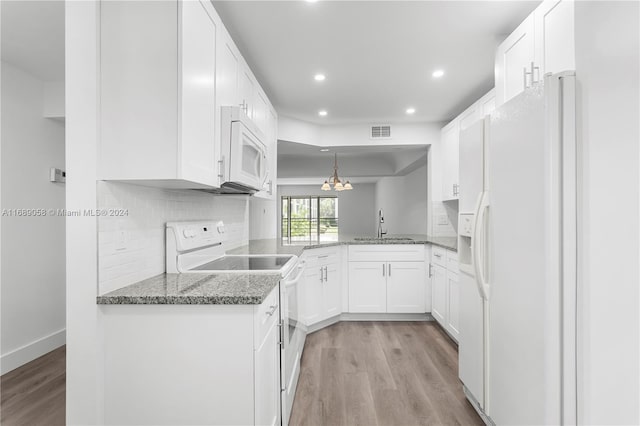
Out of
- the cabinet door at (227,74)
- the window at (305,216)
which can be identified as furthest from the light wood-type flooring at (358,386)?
the window at (305,216)

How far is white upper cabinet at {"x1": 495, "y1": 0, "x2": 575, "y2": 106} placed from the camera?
1.65m

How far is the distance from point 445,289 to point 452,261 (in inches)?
14.8

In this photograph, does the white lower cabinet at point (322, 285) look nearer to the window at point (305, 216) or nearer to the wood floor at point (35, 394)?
the wood floor at point (35, 394)

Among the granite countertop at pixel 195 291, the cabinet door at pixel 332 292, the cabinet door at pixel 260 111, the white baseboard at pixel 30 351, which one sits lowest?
the white baseboard at pixel 30 351

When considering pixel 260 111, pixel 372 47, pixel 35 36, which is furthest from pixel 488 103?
pixel 35 36

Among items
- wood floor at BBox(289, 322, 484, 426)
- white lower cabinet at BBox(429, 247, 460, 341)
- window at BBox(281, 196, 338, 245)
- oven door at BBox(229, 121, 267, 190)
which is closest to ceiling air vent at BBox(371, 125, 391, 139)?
white lower cabinet at BBox(429, 247, 460, 341)

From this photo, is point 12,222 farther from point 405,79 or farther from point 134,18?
point 405,79

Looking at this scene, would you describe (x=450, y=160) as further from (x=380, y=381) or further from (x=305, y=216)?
(x=305, y=216)

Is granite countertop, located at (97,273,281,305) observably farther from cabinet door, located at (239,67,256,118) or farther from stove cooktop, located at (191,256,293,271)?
cabinet door, located at (239,67,256,118)

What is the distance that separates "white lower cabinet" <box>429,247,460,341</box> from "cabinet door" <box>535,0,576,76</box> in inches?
68.2

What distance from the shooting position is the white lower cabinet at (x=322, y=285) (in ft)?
10.7

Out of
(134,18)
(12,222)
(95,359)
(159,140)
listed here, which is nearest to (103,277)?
(95,359)

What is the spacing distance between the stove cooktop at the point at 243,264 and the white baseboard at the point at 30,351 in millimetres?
1864

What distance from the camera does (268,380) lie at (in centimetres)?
151
